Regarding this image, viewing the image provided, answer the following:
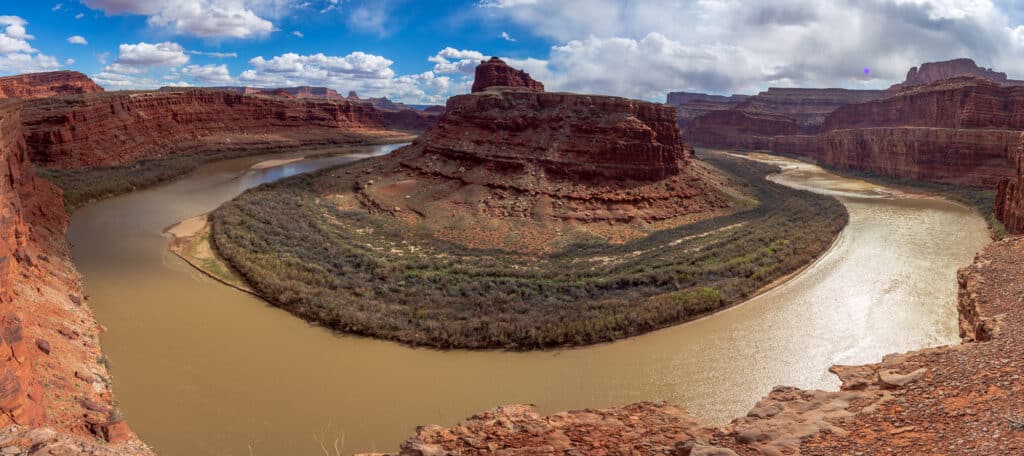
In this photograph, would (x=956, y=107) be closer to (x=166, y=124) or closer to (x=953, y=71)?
(x=953, y=71)

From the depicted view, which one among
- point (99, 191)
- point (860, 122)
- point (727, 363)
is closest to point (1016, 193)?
point (727, 363)

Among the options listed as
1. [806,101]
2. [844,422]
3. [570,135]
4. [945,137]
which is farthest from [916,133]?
[806,101]

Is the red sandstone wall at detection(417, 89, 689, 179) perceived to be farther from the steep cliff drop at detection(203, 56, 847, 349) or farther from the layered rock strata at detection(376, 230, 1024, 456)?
the layered rock strata at detection(376, 230, 1024, 456)

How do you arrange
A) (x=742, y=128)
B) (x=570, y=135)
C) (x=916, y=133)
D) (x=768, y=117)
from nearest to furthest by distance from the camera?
1. (x=570, y=135)
2. (x=916, y=133)
3. (x=742, y=128)
4. (x=768, y=117)

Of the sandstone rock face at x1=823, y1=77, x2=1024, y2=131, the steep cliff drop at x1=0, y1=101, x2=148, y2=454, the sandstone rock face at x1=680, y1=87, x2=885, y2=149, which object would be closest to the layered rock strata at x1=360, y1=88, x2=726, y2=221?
the steep cliff drop at x1=0, y1=101, x2=148, y2=454

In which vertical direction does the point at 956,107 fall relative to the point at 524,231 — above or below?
above

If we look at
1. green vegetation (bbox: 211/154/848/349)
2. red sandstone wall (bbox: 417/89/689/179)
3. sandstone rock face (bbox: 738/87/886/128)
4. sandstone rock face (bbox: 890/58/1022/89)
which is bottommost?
green vegetation (bbox: 211/154/848/349)
